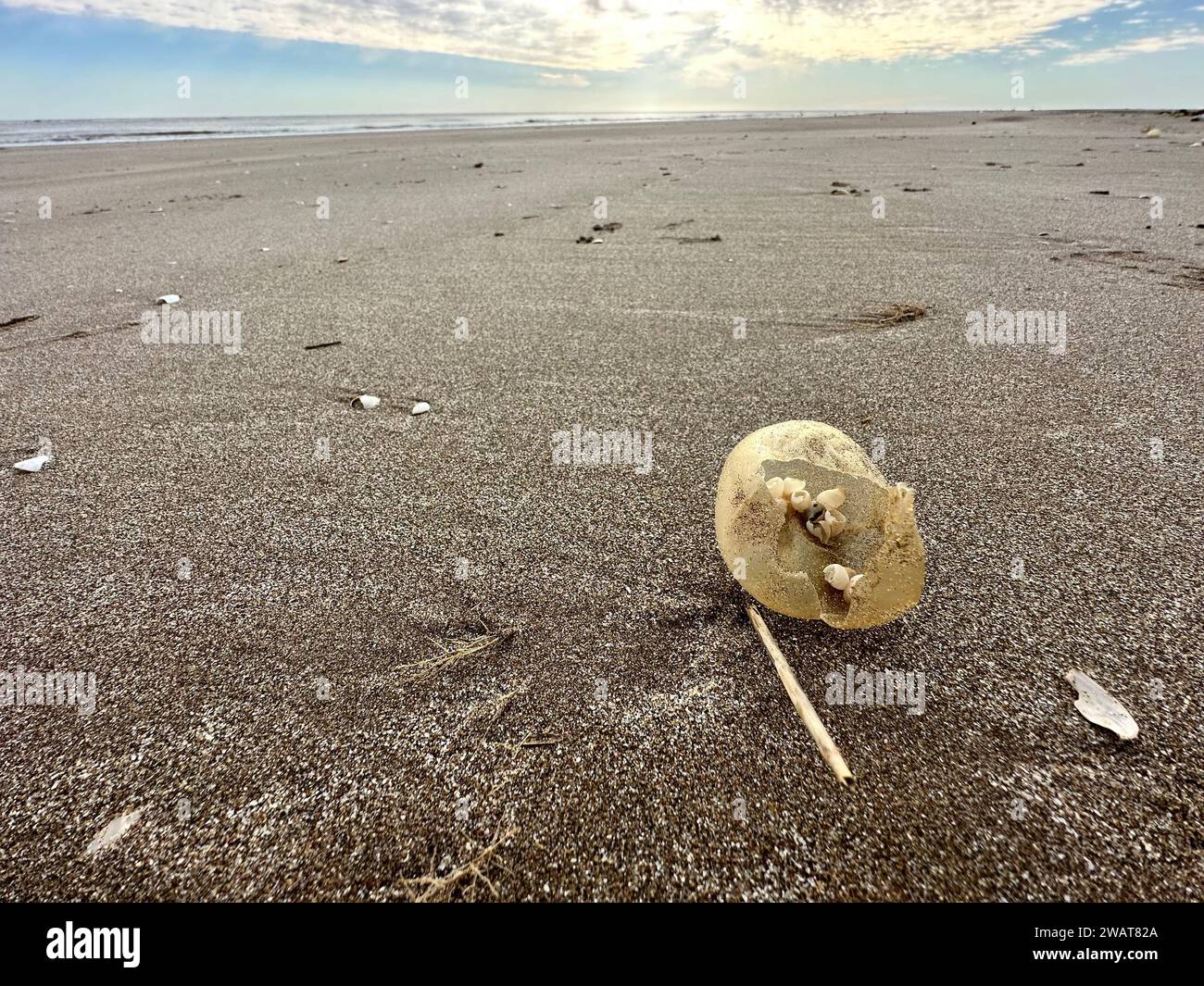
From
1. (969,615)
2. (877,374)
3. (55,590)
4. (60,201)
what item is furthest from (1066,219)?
(60,201)

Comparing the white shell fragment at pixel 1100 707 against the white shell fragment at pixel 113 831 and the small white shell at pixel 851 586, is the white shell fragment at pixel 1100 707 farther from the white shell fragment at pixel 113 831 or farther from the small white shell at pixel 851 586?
the white shell fragment at pixel 113 831

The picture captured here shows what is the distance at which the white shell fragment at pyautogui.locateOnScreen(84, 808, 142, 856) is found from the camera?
1028 millimetres

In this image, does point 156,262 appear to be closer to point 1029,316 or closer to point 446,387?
point 446,387

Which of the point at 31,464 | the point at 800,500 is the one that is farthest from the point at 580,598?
the point at 31,464

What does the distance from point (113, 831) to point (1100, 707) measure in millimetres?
1757

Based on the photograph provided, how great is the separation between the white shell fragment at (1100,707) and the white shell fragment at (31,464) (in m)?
2.92

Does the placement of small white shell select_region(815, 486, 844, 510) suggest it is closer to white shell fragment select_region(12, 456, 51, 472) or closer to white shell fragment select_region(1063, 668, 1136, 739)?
white shell fragment select_region(1063, 668, 1136, 739)

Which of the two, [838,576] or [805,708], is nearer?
[805,708]

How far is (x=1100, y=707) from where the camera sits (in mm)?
1202

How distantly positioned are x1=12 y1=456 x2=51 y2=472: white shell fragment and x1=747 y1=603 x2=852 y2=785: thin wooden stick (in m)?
2.31

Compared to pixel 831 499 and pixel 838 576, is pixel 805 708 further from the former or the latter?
pixel 831 499

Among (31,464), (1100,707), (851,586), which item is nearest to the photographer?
(1100,707)

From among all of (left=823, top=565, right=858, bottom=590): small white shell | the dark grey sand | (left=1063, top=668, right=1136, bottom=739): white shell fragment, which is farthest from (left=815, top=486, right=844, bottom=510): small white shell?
(left=1063, top=668, right=1136, bottom=739): white shell fragment
